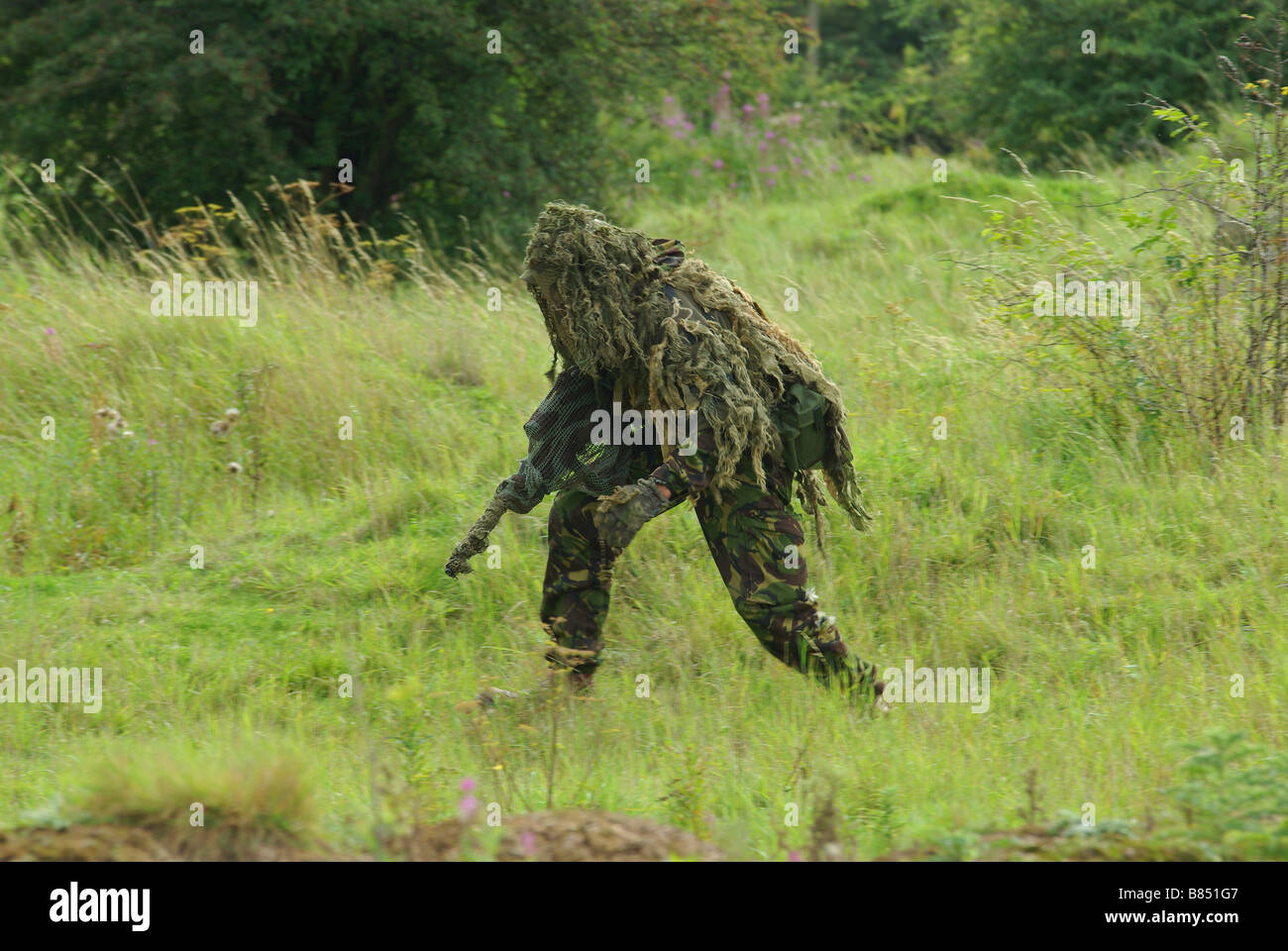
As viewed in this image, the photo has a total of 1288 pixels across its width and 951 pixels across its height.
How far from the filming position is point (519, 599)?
5.65 meters

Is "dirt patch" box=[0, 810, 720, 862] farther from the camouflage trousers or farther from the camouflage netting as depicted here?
the camouflage netting

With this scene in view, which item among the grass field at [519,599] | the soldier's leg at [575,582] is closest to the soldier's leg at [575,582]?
the soldier's leg at [575,582]

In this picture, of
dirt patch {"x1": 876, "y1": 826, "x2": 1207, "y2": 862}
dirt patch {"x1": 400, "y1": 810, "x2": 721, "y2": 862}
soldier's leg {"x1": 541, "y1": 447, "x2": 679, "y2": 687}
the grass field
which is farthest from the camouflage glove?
dirt patch {"x1": 876, "y1": 826, "x2": 1207, "y2": 862}

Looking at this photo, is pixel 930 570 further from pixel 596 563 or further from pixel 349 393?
pixel 349 393

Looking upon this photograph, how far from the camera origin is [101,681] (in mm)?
5113

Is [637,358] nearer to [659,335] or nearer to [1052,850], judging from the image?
[659,335]

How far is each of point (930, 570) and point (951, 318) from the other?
2.87 metres

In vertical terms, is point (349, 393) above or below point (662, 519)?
above

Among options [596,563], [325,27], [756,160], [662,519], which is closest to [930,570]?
[662,519]

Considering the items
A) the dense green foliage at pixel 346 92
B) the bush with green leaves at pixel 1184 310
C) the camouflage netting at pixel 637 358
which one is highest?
the dense green foliage at pixel 346 92

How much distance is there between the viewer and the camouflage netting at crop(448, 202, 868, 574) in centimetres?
417

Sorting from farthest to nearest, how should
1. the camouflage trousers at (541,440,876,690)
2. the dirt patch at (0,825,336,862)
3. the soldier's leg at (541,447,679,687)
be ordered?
1. the soldier's leg at (541,447,679,687)
2. the camouflage trousers at (541,440,876,690)
3. the dirt patch at (0,825,336,862)

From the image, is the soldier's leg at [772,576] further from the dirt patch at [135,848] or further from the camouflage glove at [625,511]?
the dirt patch at [135,848]

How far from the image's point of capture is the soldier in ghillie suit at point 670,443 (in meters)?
4.14
